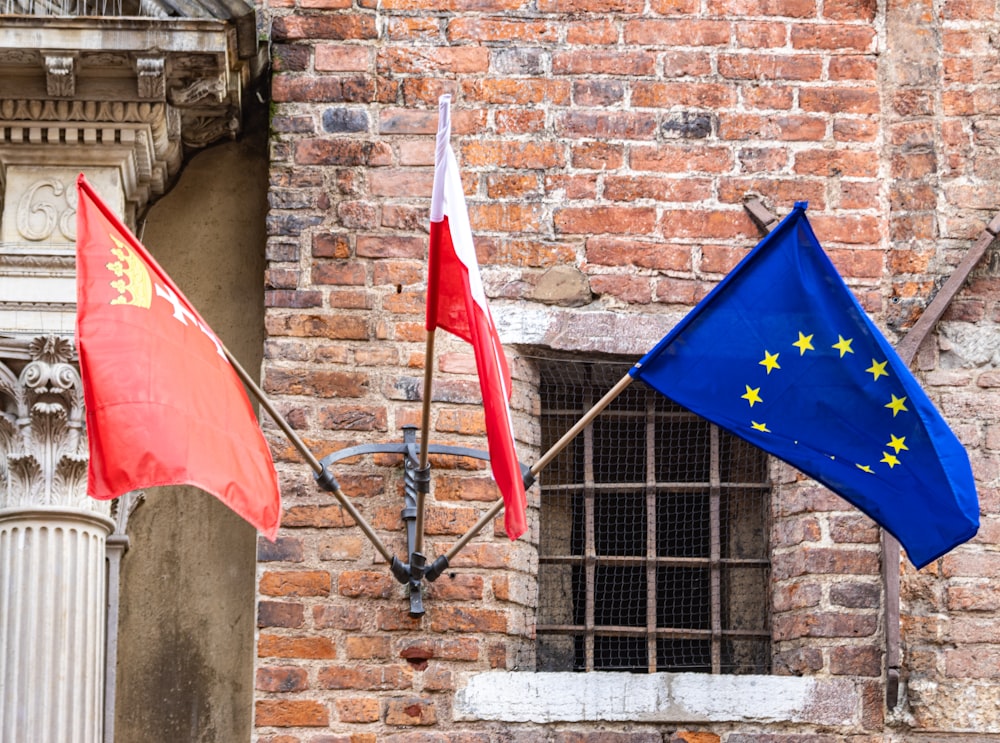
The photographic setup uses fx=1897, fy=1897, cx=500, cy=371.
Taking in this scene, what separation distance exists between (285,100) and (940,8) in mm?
2256

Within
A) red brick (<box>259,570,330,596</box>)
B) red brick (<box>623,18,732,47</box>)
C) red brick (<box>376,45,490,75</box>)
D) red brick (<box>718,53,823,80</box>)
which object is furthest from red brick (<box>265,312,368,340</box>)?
red brick (<box>718,53,823,80</box>)

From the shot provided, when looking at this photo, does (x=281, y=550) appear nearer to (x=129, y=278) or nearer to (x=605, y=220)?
(x=129, y=278)

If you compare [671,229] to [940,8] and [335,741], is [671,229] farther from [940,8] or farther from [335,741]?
[335,741]

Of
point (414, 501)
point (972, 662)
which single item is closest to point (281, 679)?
point (414, 501)

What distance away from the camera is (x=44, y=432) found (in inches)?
229

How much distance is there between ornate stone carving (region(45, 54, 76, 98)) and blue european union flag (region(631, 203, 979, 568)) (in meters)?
2.03

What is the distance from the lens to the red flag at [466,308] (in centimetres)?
499

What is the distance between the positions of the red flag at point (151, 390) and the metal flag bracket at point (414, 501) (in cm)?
57

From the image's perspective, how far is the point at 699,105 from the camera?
6.38 metres

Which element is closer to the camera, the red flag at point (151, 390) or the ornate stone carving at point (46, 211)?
the red flag at point (151, 390)

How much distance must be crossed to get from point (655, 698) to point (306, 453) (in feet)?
4.46

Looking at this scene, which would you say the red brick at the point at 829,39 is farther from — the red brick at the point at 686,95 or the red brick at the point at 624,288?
the red brick at the point at 624,288

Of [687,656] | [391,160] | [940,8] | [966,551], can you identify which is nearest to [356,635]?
[687,656]

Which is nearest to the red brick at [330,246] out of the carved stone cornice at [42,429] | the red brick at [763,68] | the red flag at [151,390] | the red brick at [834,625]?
the carved stone cornice at [42,429]
